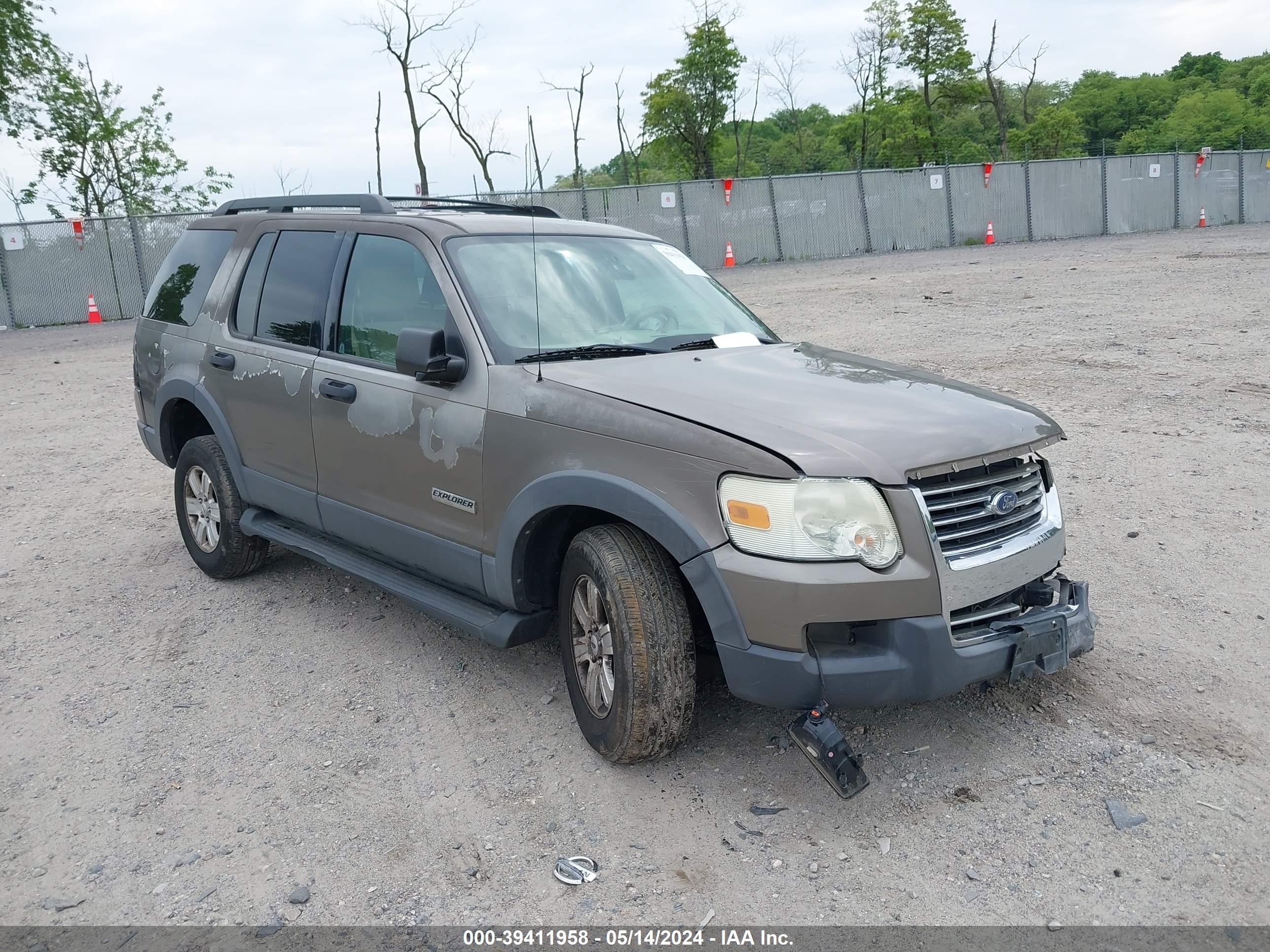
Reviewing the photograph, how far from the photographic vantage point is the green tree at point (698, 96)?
54031 millimetres

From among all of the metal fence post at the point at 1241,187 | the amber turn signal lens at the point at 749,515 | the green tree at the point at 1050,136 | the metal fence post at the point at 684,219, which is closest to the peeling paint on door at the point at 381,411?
the amber turn signal lens at the point at 749,515

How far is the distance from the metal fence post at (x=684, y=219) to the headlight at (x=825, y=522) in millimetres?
24934

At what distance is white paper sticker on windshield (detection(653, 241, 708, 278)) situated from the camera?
493 cm

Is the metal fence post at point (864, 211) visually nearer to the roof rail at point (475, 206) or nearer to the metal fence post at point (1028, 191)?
the metal fence post at point (1028, 191)

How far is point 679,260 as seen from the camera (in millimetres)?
5004

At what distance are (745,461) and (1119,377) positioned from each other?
7.69 meters

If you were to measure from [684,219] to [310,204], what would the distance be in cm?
2323

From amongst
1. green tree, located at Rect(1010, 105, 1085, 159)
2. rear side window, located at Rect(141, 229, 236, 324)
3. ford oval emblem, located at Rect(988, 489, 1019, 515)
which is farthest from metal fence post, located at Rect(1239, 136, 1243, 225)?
ford oval emblem, located at Rect(988, 489, 1019, 515)

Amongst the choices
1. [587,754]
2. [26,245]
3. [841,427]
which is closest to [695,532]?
[841,427]

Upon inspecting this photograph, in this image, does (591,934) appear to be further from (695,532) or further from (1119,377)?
(1119,377)

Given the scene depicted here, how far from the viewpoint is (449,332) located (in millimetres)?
4090

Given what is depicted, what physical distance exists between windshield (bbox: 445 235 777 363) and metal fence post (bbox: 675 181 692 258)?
75.9 feet

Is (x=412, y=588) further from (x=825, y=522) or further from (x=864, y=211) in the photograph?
(x=864, y=211)

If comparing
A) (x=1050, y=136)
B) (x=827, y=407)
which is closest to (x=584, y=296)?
(x=827, y=407)
